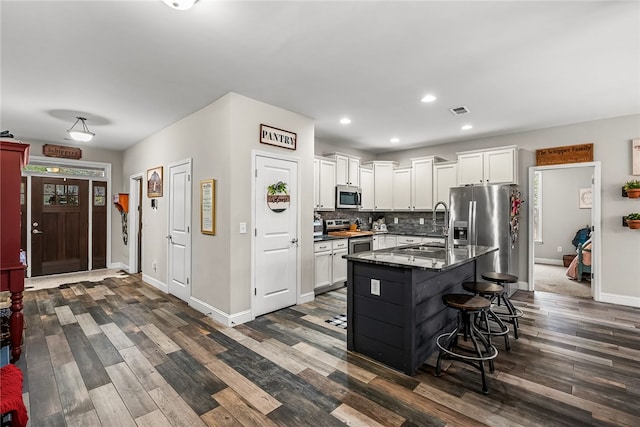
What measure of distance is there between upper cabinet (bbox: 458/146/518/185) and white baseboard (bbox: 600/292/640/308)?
209cm

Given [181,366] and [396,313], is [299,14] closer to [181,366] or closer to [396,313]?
[396,313]

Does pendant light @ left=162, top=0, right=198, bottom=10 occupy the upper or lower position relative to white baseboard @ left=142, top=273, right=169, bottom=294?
upper

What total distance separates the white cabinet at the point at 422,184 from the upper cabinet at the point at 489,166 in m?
0.60

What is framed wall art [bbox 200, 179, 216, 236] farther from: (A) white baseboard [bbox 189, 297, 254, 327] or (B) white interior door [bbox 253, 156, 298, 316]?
(A) white baseboard [bbox 189, 297, 254, 327]

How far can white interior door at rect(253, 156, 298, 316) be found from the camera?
12.4 feet

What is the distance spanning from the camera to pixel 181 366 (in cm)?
260

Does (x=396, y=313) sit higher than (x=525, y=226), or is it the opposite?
(x=525, y=226)

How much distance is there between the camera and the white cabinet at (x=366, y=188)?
629 centimetres

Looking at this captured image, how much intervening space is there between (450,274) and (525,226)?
3.03 m

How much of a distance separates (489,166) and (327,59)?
149 inches

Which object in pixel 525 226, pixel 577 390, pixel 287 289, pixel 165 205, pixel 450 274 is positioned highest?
pixel 165 205

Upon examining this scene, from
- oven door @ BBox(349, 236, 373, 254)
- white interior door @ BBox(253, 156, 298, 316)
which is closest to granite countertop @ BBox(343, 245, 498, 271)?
white interior door @ BBox(253, 156, 298, 316)

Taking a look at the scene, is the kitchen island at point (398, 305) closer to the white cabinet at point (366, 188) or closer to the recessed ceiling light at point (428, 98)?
the recessed ceiling light at point (428, 98)

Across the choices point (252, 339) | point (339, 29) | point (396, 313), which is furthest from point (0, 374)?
point (339, 29)
